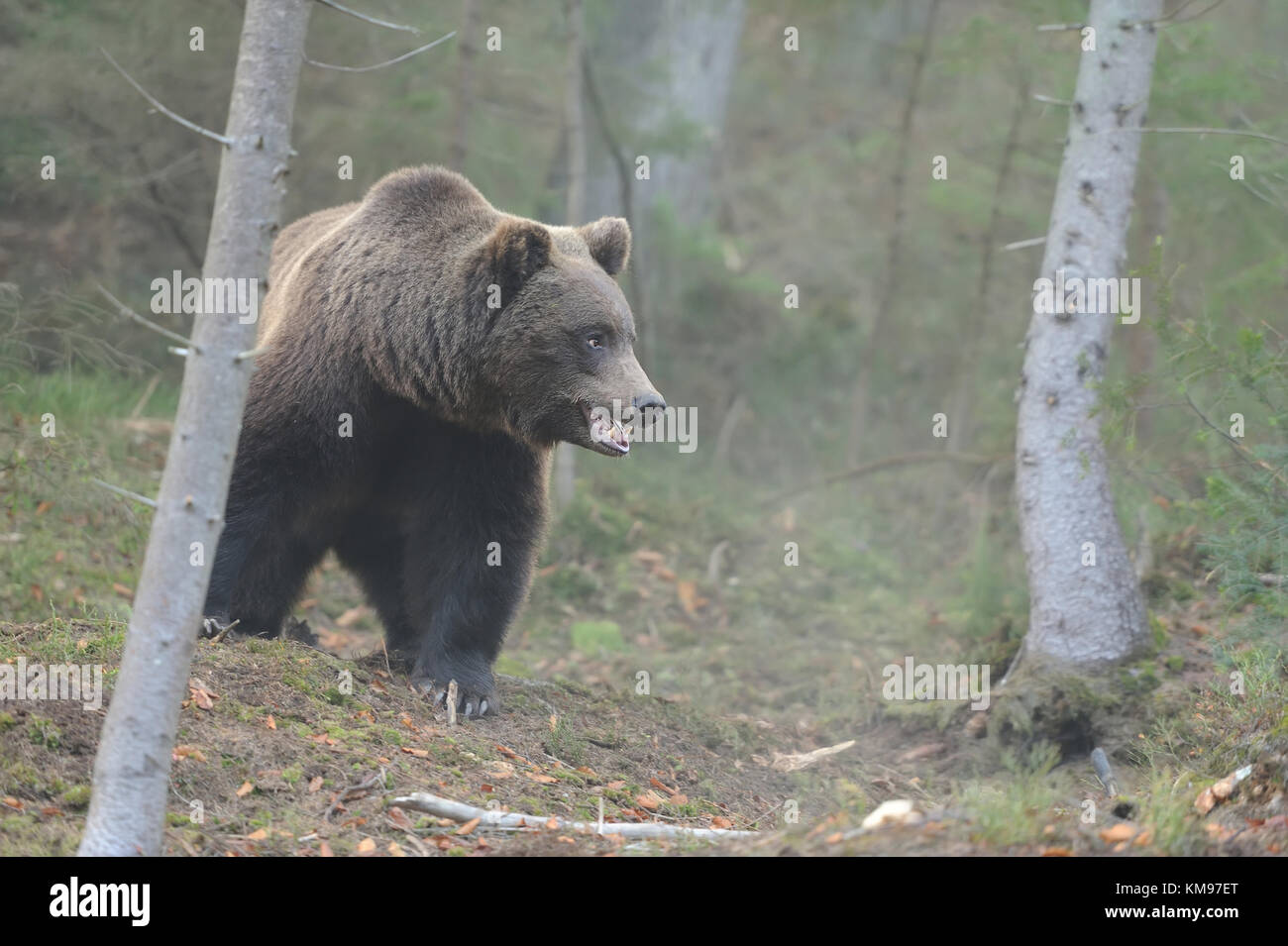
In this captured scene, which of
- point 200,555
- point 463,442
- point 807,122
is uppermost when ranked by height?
point 807,122

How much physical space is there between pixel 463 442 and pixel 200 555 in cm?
288

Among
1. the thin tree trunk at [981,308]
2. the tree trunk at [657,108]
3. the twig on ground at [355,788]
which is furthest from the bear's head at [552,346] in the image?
the thin tree trunk at [981,308]

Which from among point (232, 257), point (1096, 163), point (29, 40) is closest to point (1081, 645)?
point (1096, 163)

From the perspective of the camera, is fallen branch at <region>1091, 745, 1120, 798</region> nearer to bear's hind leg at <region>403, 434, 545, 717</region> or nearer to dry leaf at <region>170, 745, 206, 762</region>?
bear's hind leg at <region>403, 434, 545, 717</region>

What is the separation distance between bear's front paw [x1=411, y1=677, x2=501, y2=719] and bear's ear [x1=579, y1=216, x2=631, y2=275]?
8.50 ft

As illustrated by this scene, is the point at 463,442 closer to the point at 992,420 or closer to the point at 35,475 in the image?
the point at 35,475

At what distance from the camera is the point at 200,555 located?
4.10 m

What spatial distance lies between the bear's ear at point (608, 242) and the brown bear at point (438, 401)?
1 cm

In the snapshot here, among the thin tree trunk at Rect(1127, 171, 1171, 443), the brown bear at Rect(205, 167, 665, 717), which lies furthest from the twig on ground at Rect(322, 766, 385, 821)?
the thin tree trunk at Rect(1127, 171, 1171, 443)

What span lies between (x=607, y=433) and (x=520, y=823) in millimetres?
2277

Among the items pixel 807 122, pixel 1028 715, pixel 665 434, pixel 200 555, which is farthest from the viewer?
pixel 807 122

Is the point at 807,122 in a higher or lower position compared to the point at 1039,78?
higher

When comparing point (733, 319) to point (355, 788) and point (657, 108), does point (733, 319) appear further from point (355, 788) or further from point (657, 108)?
point (355, 788)

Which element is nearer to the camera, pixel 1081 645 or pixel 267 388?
pixel 267 388
